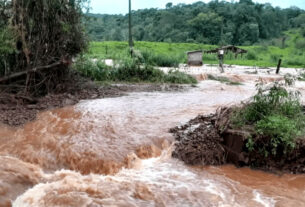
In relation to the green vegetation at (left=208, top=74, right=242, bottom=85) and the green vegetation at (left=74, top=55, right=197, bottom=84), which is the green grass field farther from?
the green vegetation at (left=74, top=55, right=197, bottom=84)

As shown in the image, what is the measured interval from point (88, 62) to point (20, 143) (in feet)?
24.9

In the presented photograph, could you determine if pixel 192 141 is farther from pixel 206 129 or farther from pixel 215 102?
pixel 215 102

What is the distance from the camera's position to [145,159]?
5.67 metres

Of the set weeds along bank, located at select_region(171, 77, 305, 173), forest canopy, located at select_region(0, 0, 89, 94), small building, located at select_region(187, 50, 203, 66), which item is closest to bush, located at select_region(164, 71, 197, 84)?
forest canopy, located at select_region(0, 0, 89, 94)

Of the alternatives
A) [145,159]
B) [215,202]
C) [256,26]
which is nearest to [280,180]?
[215,202]

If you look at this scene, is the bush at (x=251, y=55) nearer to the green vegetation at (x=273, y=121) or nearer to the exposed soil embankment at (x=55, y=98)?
the exposed soil embankment at (x=55, y=98)

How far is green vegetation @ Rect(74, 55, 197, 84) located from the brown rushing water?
5437 millimetres

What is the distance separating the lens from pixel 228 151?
5.51 metres

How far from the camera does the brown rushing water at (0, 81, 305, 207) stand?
418 centimetres

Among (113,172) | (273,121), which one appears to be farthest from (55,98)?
(273,121)

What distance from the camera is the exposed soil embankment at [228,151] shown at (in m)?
5.19

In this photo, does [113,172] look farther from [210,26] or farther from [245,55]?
[210,26]

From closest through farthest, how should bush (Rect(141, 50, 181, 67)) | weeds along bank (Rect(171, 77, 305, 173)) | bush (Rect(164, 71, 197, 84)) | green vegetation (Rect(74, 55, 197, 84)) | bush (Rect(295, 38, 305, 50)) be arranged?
weeds along bank (Rect(171, 77, 305, 173)) → green vegetation (Rect(74, 55, 197, 84)) → bush (Rect(164, 71, 197, 84)) → bush (Rect(141, 50, 181, 67)) → bush (Rect(295, 38, 305, 50))

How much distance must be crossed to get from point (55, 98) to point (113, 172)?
4.77m
